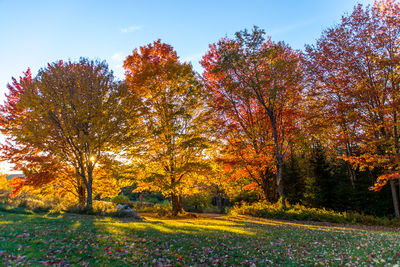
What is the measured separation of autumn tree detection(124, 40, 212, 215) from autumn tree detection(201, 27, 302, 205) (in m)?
2.24

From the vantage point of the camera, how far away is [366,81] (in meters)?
15.4

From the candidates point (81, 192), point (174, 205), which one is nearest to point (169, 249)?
point (174, 205)

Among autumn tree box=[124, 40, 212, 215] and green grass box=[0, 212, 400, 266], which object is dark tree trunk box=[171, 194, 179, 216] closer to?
autumn tree box=[124, 40, 212, 215]

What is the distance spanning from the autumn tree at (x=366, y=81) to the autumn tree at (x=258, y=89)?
2.17 metres

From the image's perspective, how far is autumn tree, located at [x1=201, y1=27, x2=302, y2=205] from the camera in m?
17.0

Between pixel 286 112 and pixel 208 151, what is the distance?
291 inches

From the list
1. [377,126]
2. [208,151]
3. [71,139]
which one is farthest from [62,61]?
[377,126]

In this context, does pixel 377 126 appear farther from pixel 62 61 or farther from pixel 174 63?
pixel 62 61

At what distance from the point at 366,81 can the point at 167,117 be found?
47.5 ft

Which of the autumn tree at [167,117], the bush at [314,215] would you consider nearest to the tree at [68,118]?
the autumn tree at [167,117]

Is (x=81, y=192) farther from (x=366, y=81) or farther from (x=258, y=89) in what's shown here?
(x=366, y=81)

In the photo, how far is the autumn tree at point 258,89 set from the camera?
17.0 metres

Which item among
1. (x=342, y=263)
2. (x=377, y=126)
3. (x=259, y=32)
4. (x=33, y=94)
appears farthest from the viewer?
(x=259, y=32)

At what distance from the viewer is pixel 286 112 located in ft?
61.7
